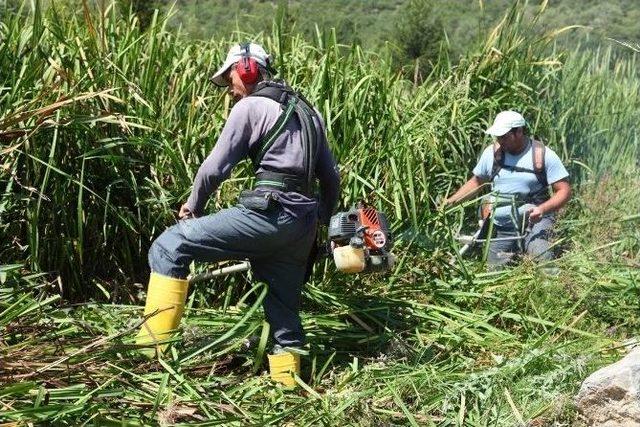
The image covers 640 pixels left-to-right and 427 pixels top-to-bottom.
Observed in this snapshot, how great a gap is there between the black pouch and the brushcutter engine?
1.52 ft

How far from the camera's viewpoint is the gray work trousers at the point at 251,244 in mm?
4168

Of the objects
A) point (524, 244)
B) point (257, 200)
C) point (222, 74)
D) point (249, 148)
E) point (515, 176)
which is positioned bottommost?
point (524, 244)

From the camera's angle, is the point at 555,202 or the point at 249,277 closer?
the point at 249,277

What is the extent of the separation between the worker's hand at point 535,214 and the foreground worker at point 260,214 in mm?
2150

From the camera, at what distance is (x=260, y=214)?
418 centimetres

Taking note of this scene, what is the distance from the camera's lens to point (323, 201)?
473 centimetres

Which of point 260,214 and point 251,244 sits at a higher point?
point 260,214

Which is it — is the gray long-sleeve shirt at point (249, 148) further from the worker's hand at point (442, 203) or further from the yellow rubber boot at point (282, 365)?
the worker's hand at point (442, 203)

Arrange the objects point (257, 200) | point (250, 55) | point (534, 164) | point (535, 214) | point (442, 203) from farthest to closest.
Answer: point (534, 164) < point (535, 214) < point (442, 203) < point (250, 55) < point (257, 200)

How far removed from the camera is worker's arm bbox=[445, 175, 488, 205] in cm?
593

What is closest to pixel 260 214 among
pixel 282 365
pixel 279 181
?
pixel 279 181

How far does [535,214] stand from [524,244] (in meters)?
0.21

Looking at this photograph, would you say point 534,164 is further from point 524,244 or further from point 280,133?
point 280,133

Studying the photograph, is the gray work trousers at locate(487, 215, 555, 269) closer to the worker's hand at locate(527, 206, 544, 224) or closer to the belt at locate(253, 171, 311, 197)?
the worker's hand at locate(527, 206, 544, 224)
